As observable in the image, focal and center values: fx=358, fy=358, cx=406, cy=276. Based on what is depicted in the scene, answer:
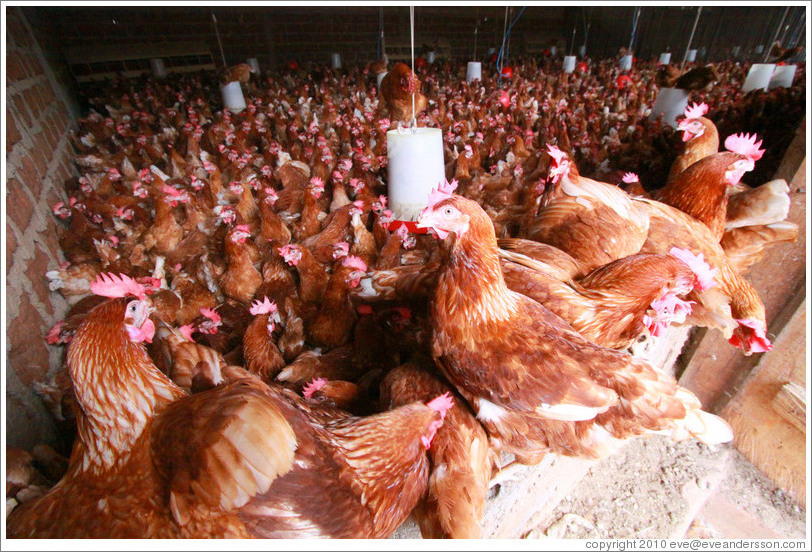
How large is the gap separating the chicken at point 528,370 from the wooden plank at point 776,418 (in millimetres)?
1013

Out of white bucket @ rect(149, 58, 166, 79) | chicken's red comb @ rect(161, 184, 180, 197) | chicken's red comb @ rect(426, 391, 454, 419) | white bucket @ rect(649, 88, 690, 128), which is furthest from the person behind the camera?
white bucket @ rect(149, 58, 166, 79)

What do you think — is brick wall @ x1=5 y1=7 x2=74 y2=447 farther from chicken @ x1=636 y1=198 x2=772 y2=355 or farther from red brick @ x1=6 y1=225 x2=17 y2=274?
chicken @ x1=636 y1=198 x2=772 y2=355

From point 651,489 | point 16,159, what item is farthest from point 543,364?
point 16,159

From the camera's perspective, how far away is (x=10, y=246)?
1507 mm

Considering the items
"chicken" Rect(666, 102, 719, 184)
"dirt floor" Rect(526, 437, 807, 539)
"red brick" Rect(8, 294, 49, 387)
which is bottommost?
"dirt floor" Rect(526, 437, 807, 539)

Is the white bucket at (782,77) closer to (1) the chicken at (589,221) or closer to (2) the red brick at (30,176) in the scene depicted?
(1) the chicken at (589,221)

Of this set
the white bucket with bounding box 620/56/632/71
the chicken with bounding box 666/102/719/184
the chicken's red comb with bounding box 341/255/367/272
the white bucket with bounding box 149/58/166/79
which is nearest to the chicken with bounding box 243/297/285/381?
the chicken's red comb with bounding box 341/255/367/272

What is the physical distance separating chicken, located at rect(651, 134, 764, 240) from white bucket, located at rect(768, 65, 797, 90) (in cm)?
331

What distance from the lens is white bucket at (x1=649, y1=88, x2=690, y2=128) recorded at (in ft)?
9.88

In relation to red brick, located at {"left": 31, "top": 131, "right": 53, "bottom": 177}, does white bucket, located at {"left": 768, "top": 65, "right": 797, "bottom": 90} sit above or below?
above

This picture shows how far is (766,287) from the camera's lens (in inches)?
65.2

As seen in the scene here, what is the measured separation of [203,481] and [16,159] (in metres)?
2.32

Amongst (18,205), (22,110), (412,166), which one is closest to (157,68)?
(22,110)

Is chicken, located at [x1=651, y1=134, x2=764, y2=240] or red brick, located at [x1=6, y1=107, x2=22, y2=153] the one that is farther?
red brick, located at [x1=6, y1=107, x2=22, y2=153]
